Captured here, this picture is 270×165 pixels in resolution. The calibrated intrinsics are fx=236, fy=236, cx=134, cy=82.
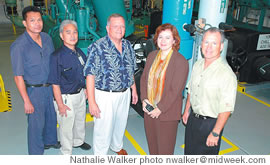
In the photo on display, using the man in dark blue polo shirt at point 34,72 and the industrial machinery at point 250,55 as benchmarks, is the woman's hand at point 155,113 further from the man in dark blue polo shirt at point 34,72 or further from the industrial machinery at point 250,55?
the industrial machinery at point 250,55

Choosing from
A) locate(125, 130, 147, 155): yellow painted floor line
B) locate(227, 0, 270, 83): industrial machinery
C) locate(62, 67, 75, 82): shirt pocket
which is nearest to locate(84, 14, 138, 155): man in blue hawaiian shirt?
locate(62, 67, 75, 82): shirt pocket

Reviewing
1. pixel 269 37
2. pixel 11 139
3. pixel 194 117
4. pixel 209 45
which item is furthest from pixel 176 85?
pixel 269 37

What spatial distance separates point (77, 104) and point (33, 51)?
79 cm

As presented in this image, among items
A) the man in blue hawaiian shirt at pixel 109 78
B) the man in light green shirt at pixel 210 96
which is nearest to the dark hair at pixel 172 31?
the man in light green shirt at pixel 210 96

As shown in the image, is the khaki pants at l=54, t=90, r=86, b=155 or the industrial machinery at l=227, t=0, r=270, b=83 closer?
the khaki pants at l=54, t=90, r=86, b=155

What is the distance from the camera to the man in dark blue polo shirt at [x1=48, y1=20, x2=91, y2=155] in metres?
2.59

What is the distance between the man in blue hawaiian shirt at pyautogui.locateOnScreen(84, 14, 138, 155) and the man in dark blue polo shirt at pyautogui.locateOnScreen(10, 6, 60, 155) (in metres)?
0.62

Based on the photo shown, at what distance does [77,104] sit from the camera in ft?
9.45

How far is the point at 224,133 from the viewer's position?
401 cm

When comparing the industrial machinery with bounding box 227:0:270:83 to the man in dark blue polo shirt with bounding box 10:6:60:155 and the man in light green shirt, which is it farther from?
the man in dark blue polo shirt with bounding box 10:6:60:155

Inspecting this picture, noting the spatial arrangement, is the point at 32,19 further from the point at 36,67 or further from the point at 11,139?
the point at 11,139

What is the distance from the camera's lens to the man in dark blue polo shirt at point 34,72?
2568 millimetres

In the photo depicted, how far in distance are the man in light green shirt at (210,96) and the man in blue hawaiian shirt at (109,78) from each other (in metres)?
0.77

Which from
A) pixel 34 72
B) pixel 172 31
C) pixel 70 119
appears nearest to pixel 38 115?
pixel 70 119
